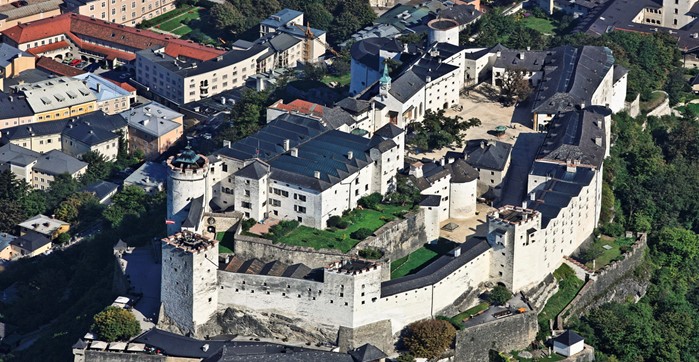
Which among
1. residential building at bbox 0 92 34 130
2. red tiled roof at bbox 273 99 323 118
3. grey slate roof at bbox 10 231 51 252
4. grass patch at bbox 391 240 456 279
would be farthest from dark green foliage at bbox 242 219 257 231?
residential building at bbox 0 92 34 130

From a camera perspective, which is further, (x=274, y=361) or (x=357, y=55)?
(x=357, y=55)

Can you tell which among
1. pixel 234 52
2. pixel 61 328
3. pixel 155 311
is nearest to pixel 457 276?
pixel 155 311

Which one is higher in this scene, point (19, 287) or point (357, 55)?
point (357, 55)

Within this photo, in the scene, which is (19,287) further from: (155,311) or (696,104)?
(696,104)

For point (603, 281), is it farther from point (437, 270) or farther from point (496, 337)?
point (437, 270)

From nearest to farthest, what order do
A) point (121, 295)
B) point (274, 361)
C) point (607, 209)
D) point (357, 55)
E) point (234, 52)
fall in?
point (274, 361), point (121, 295), point (607, 209), point (357, 55), point (234, 52)

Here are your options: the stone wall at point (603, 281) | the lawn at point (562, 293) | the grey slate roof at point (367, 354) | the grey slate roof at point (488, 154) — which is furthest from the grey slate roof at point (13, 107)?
the grey slate roof at point (367, 354)

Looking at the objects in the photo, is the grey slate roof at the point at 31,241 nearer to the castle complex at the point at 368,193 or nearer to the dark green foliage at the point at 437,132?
the castle complex at the point at 368,193
